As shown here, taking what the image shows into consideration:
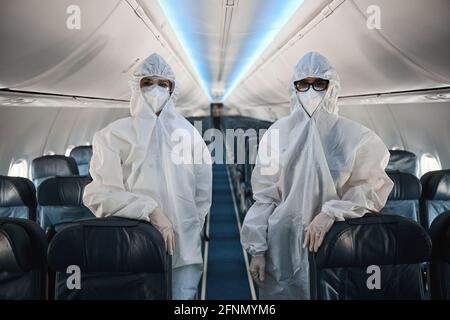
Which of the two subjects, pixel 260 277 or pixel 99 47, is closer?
pixel 260 277

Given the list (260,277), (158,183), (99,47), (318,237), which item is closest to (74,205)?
(99,47)

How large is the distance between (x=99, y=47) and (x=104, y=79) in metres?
1.52

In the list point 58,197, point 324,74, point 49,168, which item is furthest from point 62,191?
point 324,74

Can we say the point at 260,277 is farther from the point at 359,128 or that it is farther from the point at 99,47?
the point at 99,47

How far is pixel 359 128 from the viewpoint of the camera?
2479mm

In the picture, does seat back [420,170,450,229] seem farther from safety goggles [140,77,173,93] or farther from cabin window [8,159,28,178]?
cabin window [8,159,28,178]

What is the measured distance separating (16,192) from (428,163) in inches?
187

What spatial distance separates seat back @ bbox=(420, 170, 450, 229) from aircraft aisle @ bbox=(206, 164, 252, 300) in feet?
6.05

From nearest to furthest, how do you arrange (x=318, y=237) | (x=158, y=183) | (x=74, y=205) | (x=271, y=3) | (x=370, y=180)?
(x=318, y=237), (x=370, y=180), (x=158, y=183), (x=74, y=205), (x=271, y=3)

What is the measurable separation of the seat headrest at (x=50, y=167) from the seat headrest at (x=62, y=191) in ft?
3.91

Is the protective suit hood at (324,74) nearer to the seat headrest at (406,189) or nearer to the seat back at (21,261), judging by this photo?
the seat back at (21,261)

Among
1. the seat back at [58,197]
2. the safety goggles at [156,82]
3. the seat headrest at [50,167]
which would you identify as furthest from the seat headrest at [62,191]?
the safety goggles at [156,82]

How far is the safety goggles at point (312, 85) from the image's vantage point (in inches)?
104

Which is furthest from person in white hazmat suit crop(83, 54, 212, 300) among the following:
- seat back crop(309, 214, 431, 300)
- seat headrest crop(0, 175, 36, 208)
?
seat headrest crop(0, 175, 36, 208)
